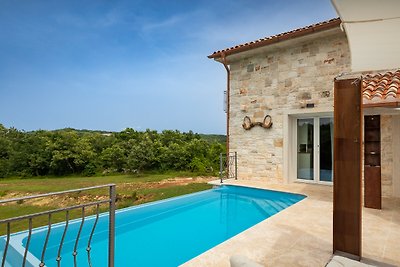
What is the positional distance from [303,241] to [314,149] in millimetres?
4946

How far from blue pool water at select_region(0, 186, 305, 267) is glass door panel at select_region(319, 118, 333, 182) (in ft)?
5.84

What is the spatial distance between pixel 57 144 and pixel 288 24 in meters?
14.0

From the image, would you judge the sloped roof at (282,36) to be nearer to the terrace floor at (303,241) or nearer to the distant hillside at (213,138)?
the terrace floor at (303,241)

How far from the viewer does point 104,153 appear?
1448cm

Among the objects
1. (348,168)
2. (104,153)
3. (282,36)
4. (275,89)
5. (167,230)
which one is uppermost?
(282,36)

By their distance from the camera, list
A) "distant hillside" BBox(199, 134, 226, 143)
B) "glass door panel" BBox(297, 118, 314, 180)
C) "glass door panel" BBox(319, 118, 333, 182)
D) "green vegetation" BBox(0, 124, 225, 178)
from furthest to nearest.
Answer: "distant hillside" BBox(199, 134, 226, 143) < "green vegetation" BBox(0, 124, 225, 178) < "glass door panel" BBox(297, 118, 314, 180) < "glass door panel" BBox(319, 118, 333, 182)

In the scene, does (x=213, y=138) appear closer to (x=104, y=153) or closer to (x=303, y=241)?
(x=104, y=153)

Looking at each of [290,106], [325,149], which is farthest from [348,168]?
[290,106]

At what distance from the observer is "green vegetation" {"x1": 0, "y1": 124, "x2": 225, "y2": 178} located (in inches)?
527

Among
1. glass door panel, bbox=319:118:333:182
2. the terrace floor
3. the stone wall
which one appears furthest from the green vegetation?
the terrace floor

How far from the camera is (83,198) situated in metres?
8.14

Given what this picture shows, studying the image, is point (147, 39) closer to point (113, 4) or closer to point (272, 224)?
point (113, 4)

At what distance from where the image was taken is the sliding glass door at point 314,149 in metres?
7.41

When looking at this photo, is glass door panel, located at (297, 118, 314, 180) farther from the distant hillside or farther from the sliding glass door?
the distant hillside
